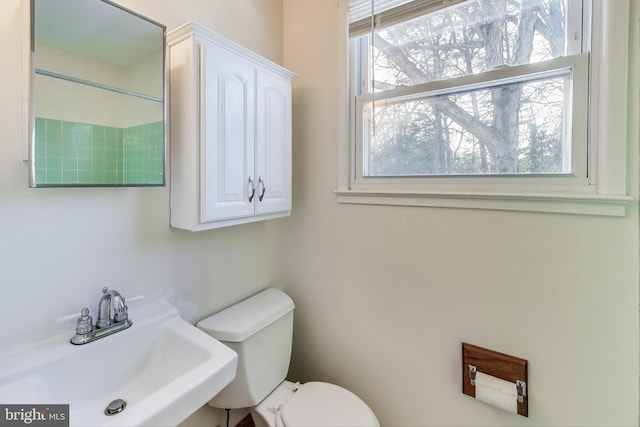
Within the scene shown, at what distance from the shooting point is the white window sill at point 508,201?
0.90 m

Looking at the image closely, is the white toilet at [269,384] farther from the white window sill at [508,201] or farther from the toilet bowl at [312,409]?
the white window sill at [508,201]

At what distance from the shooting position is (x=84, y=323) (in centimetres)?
86

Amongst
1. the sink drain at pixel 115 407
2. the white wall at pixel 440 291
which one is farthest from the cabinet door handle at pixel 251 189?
the sink drain at pixel 115 407

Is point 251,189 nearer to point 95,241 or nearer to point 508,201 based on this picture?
point 95,241

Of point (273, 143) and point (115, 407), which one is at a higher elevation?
point (273, 143)

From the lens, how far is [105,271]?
95 cm

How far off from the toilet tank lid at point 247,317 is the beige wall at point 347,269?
7 centimetres

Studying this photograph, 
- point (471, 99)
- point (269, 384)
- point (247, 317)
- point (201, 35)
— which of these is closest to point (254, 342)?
point (247, 317)

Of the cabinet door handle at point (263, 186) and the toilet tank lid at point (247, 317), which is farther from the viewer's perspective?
the cabinet door handle at point (263, 186)

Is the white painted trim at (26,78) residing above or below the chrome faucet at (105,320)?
above

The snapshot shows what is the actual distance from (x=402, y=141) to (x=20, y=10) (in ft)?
4.47

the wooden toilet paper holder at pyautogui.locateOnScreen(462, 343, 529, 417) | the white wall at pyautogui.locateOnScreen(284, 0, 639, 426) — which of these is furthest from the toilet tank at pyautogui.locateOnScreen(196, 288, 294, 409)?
the wooden toilet paper holder at pyautogui.locateOnScreen(462, 343, 529, 417)
